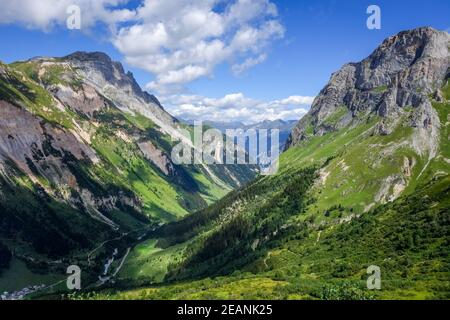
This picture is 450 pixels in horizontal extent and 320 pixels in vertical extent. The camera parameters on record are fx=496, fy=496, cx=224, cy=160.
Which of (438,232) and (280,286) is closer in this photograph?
(280,286)

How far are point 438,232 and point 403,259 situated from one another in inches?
1024
